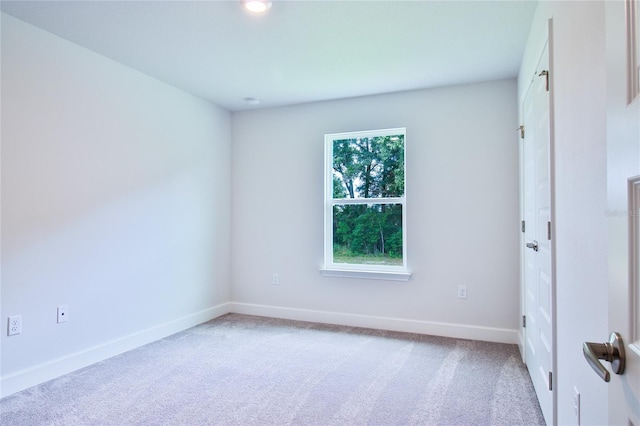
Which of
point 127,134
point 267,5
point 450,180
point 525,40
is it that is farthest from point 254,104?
point 525,40

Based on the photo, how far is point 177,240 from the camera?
11.8 feet

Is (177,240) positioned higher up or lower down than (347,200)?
lower down

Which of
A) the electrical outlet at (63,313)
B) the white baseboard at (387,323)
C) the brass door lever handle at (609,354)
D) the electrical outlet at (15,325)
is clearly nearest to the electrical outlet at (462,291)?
the white baseboard at (387,323)

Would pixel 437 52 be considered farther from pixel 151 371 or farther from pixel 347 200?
pixel 151 371

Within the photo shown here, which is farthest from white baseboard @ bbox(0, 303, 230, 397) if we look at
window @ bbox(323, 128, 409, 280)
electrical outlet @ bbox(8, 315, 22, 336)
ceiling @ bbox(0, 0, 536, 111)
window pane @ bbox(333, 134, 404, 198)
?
ceiling @ bbox(0, 0, 536, 111)

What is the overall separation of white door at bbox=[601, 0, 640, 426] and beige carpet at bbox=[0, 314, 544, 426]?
1.61 m

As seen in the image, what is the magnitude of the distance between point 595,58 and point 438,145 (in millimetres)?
2342

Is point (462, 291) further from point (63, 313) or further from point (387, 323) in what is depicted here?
point (63, 313)

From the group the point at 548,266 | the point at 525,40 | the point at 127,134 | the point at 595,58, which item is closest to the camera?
the point at 595,58

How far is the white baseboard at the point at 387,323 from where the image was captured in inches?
128

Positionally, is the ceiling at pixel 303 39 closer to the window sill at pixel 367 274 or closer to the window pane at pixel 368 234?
the window pane at pixel 368 234

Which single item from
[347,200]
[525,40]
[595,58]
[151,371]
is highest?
[525,40]

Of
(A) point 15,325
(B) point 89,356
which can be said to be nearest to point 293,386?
(B) point 89,356

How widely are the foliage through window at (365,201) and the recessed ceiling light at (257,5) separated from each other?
6.05ft
